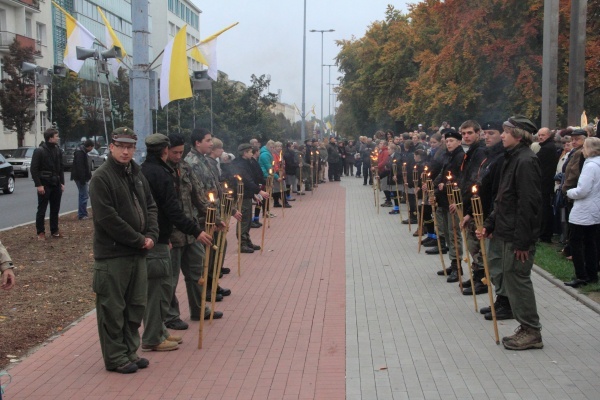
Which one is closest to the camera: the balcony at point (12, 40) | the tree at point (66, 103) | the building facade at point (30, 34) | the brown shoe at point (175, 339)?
the brown shoe at point (175, 339)

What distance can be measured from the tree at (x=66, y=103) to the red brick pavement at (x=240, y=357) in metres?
38.6

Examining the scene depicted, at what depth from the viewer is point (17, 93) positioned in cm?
4425

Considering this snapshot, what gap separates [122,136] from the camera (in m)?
6.14

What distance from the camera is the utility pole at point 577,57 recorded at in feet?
47.5

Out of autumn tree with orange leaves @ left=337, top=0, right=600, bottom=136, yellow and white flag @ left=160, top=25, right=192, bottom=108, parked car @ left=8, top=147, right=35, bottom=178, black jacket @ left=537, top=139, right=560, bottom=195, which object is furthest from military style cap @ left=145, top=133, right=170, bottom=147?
parked car @ left=8, top=147, right=35, bottom=178

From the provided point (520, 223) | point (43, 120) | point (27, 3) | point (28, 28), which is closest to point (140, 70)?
point (520, 223)

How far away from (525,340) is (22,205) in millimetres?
18887

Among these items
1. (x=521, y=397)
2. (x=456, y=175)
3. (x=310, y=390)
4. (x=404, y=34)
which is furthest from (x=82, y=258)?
(x=404, y=34)

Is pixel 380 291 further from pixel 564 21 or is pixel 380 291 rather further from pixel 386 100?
pixel 386 100

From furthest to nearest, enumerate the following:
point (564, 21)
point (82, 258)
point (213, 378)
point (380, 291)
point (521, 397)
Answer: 1. point (564, 21)
2. point (82, 258)
3. point (380, 291)
4. point (213, 378)
5. point (521, 397)

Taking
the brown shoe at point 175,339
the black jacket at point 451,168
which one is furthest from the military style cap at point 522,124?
the brown shoe at point 175,339

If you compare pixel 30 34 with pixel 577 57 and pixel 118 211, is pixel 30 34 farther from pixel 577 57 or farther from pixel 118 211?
pixel 118 211

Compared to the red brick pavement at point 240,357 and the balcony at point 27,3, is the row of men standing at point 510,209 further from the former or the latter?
the balcony at point 27,3

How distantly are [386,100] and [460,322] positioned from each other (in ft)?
117
